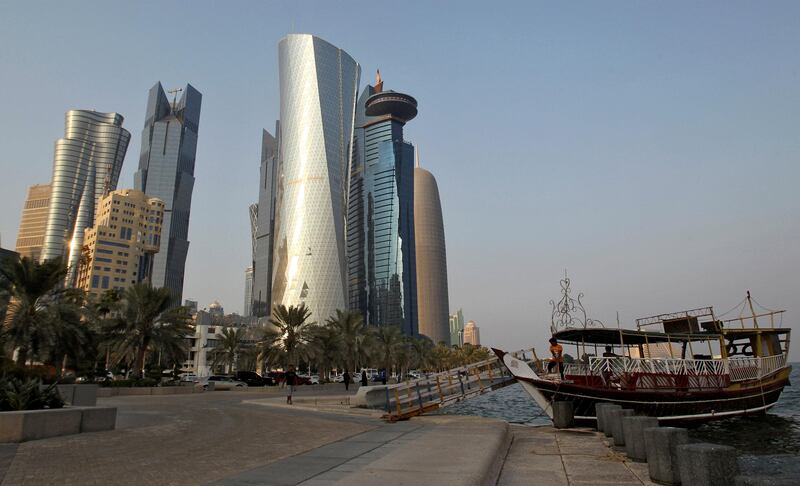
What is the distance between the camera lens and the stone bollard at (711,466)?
6680mm

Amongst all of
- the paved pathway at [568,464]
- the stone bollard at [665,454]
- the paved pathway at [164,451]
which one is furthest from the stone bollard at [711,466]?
the paved pathway at [164,451]

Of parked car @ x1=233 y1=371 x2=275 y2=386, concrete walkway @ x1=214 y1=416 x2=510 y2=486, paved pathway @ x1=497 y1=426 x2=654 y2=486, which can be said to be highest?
parked car @ x1=233 y1=371 x2=275 y2=386

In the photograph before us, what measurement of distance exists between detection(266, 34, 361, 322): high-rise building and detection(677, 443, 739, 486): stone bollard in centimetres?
14181

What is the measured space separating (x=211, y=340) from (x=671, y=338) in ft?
389

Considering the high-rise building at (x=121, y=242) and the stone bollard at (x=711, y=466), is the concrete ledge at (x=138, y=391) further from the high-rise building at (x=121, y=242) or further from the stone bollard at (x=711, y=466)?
the high-rise building at (x=121, y=242)

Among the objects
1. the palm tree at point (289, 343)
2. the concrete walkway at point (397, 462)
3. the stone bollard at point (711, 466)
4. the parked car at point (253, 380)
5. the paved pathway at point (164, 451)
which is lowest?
the paved pathway at point (164, 451)

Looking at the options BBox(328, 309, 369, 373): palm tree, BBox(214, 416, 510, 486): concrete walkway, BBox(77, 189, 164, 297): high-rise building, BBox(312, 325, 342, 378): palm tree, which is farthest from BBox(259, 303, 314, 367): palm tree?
BBox(77, 189, 164, 297): high-rise building

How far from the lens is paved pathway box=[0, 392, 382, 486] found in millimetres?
8328

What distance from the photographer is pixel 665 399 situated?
22453mm

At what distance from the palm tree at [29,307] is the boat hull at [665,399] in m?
28.1

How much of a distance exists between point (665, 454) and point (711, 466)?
138 cm

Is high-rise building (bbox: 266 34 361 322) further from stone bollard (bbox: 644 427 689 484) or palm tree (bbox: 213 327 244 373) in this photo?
stone bollard (bbox: 644 427 689 484)

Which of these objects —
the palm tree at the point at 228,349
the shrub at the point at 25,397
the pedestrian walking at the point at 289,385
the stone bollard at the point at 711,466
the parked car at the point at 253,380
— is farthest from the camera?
the palm tree at the point at 228,349

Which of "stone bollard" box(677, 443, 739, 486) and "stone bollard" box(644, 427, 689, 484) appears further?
"stone bollard" box(644, 427, 689, 484)
